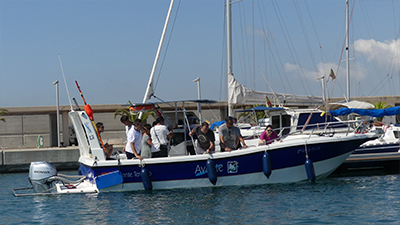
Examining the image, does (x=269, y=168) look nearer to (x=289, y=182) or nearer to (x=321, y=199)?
(x=289, y=182)

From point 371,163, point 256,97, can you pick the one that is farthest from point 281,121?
point 371,163

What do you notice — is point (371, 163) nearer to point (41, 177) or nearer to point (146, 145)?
point (146, 145)

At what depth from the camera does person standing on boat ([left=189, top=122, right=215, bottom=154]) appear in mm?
11516

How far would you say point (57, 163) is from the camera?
2127 centimetres

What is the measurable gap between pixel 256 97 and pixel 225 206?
29.6 ft

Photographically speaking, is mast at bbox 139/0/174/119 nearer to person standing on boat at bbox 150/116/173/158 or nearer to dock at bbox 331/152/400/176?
person standing on boat at bbox 150/116/173/158

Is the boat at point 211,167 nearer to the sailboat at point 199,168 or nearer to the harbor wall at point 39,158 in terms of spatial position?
the sailboat at point 199,168

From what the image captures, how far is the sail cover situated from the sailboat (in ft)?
19.7

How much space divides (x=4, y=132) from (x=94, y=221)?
89.8 ft

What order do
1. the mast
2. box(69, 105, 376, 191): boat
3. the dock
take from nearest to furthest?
box(69, 105, 376, 191): boat
the mast
the dock

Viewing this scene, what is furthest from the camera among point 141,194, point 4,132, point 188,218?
point 4,132

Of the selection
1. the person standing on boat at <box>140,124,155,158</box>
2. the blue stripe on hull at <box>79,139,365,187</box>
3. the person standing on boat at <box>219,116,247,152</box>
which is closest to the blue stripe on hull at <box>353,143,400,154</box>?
the blue stripe on hull at <box>79,139,365,187</box>

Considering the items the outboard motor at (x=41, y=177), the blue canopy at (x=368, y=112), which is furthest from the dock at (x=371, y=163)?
the outboard motor at (x=41, y=177)

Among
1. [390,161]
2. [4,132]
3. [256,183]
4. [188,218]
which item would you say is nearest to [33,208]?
[188,218]
